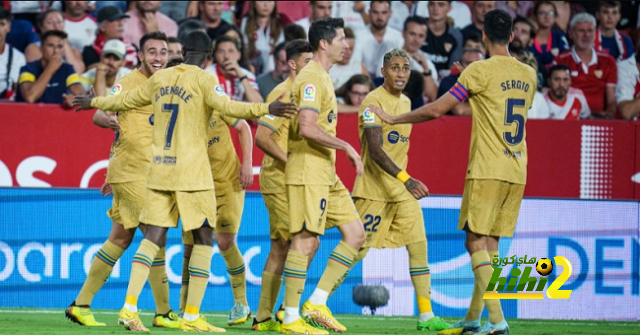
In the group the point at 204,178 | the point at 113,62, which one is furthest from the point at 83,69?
the point at 204,178

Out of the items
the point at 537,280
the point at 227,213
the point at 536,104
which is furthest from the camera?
the point at 536,104

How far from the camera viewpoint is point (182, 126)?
7566mm

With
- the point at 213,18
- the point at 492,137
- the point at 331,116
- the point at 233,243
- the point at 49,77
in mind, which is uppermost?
the point at 213,18

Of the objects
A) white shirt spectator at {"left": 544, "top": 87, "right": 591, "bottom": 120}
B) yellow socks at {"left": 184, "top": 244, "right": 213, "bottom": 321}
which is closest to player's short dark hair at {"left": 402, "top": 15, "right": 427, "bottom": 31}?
white shirt spectator at {"left": 544, "top": 87, "right": 591, "bottom": 120}

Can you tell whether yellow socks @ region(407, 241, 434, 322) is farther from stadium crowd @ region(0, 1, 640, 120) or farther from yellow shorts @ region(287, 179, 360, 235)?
stadium crowd @ region(0, 1, 640, 120)

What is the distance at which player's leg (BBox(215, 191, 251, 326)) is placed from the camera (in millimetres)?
8930

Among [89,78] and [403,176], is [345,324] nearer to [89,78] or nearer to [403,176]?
[403,176]

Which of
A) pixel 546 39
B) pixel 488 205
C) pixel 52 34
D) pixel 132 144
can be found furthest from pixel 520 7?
pixel 132 144

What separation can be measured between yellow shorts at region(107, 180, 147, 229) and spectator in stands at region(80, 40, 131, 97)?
4.26m

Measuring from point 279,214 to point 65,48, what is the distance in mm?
5856

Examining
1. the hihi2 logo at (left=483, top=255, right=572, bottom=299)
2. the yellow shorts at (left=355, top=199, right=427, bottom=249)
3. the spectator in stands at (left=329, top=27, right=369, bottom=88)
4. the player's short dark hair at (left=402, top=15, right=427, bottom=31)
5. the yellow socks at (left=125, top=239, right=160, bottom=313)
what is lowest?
the hihi2 logo at (left=483, top=255, right=572, bottom=299)

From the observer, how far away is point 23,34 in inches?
520

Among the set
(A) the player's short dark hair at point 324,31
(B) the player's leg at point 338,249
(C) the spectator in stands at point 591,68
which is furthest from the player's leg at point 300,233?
(C) the spectator in stands at point 591,68

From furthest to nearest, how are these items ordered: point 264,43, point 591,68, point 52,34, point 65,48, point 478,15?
point 478,15, point 591,68, point 264,43, point 65,48, point 52,34
